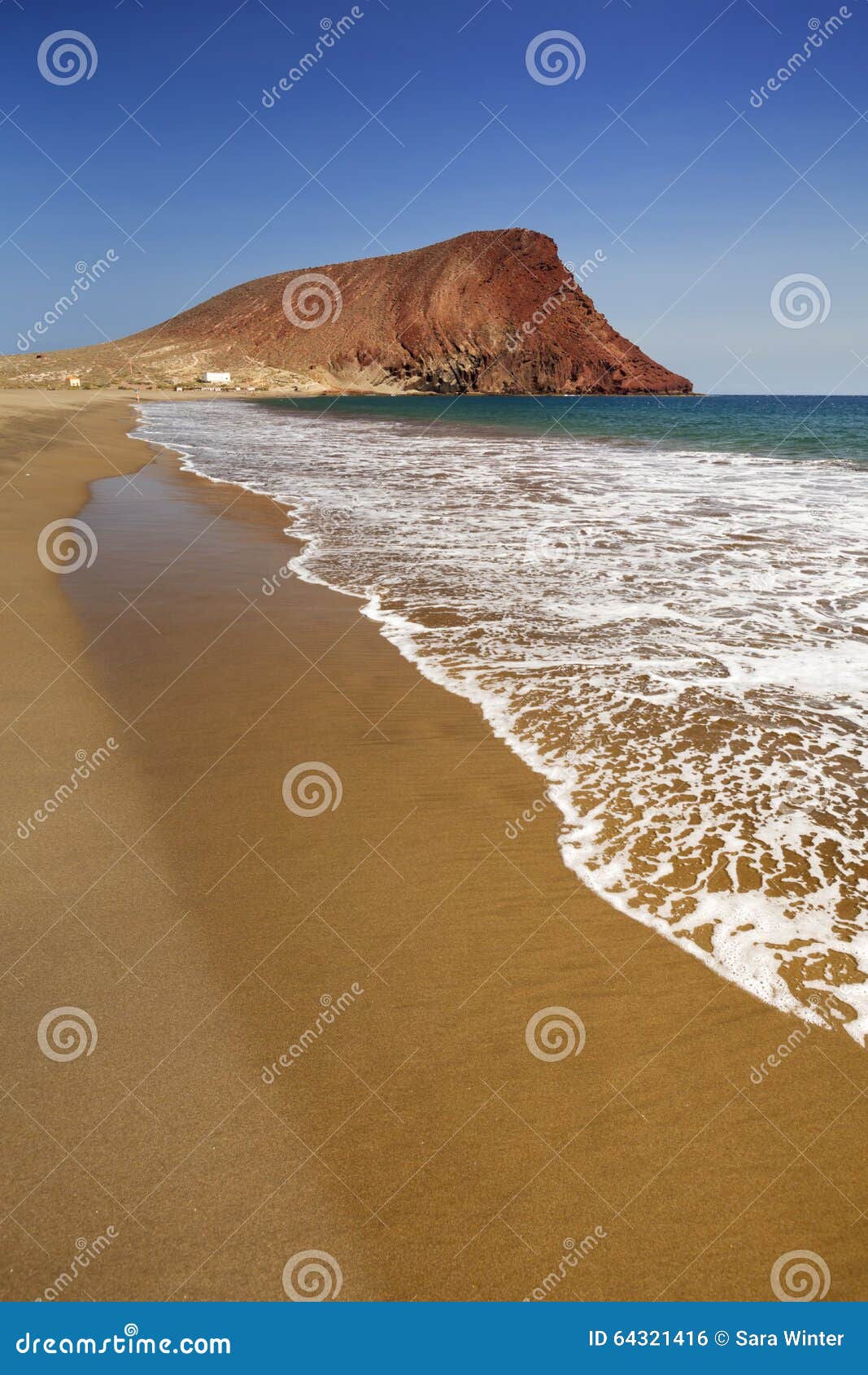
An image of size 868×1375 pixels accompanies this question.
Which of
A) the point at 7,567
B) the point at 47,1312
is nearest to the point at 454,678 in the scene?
the point at 47,1312

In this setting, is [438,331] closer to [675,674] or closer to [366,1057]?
[675,674]

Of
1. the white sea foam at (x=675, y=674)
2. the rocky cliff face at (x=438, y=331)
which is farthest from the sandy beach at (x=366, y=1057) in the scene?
the rocky cliff face at (x=438, y=331)

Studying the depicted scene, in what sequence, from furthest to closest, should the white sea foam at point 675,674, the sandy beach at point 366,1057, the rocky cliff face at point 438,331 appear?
the rocky cliff face at point 438,331 → the white sea foam at point 675,674 → the sandy beach at point 366,1057

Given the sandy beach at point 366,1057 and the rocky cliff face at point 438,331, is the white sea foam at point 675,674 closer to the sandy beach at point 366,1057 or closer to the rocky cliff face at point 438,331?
the sandy beach at point 366,1057

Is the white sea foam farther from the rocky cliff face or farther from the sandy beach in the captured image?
the rocky cliff face

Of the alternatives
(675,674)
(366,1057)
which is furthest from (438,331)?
(366,1057)

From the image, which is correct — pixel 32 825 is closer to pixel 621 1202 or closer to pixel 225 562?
pixel 621 1202
